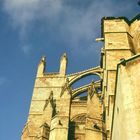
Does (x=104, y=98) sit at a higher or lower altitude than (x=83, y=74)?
lower

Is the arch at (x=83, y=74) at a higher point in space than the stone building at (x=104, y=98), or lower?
higher

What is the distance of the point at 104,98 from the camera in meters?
14.3

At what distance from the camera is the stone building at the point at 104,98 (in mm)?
7633

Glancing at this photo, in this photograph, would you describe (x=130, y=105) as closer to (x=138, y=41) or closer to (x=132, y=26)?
(x=138, y=41)

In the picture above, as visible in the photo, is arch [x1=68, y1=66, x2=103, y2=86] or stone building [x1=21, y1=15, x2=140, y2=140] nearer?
stone building [x1=21, y1=15, x2=140, y2=140]

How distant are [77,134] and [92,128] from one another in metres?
2.80

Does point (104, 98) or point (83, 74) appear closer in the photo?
point (104, 98)

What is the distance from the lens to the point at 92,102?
14609 mm

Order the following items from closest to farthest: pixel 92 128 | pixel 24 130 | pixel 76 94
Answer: pixel 92 128, pixel 24 130, pixel 76 94

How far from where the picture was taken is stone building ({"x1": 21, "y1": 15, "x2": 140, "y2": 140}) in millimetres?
7633

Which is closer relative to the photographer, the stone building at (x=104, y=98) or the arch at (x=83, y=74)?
the stone building at (x=104, y=98)

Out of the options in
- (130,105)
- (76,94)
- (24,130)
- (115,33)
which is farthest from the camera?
(76,94)

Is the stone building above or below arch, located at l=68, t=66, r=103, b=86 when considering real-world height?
below

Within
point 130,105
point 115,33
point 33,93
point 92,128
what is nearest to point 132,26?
point 115,33
